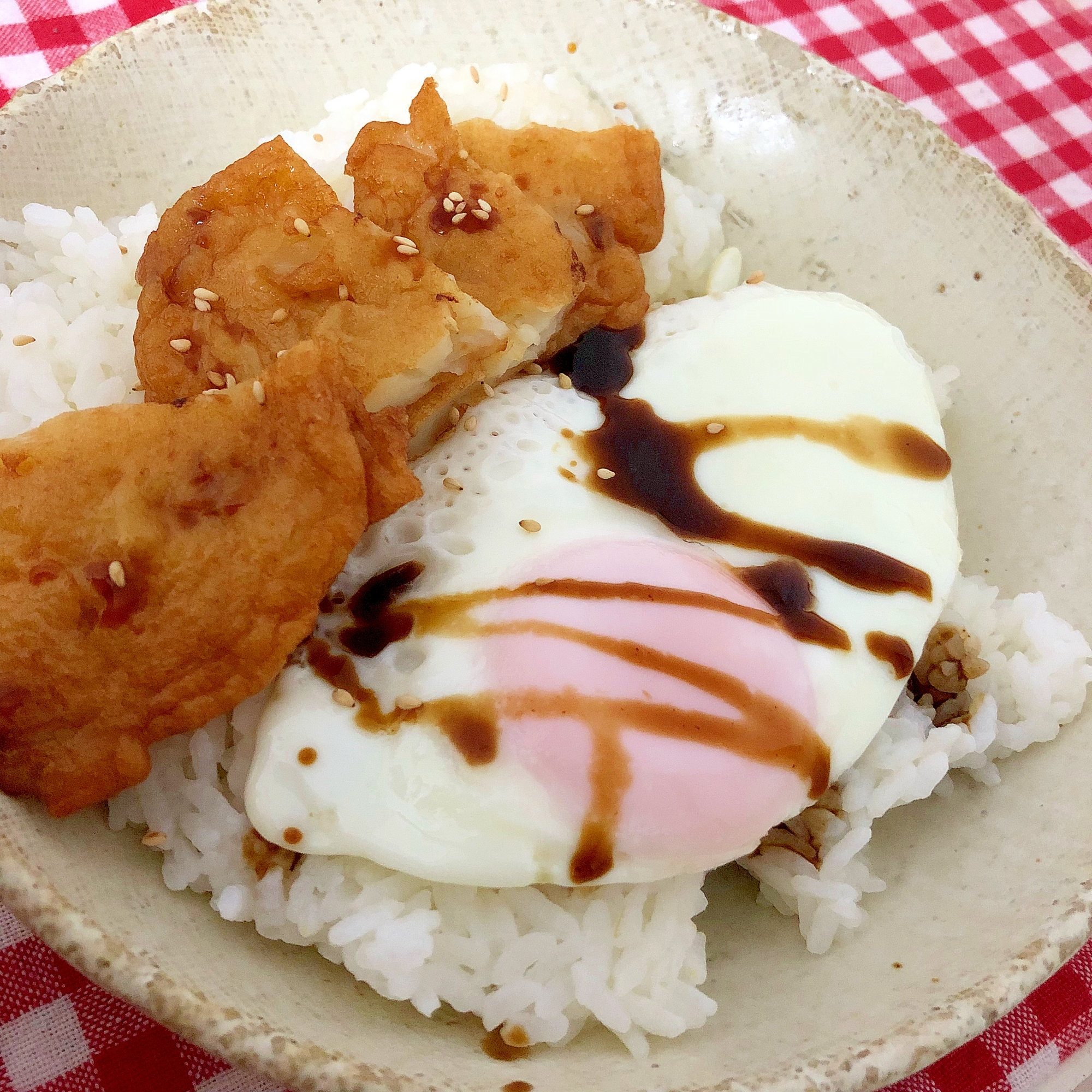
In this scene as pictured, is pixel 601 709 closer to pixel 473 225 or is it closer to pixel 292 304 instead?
pixel 292 304

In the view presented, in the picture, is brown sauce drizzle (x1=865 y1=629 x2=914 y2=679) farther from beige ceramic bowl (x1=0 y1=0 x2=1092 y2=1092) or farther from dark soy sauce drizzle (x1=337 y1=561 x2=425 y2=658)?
dark soy sauce drizzle (x1=337 y1=561 x2=425 y2=658)

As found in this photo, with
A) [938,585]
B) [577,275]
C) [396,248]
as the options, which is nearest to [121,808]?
[396,248]

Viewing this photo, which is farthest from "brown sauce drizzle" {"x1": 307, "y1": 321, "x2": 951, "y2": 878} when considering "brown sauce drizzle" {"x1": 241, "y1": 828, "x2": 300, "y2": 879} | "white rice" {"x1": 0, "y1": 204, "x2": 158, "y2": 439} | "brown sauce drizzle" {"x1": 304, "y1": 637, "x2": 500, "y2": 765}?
"white rice" {"x1": 0, "y1": 204, "x2": 158, "y2": 439}

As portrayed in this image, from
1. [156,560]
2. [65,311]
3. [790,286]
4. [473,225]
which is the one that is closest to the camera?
[156,560]

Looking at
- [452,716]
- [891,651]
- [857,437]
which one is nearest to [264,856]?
[452,716]

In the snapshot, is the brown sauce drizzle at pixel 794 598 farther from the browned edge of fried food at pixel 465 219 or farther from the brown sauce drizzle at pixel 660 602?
the browned edge of fried food at pixel 465 219

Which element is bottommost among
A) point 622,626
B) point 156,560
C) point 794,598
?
point 794,598
